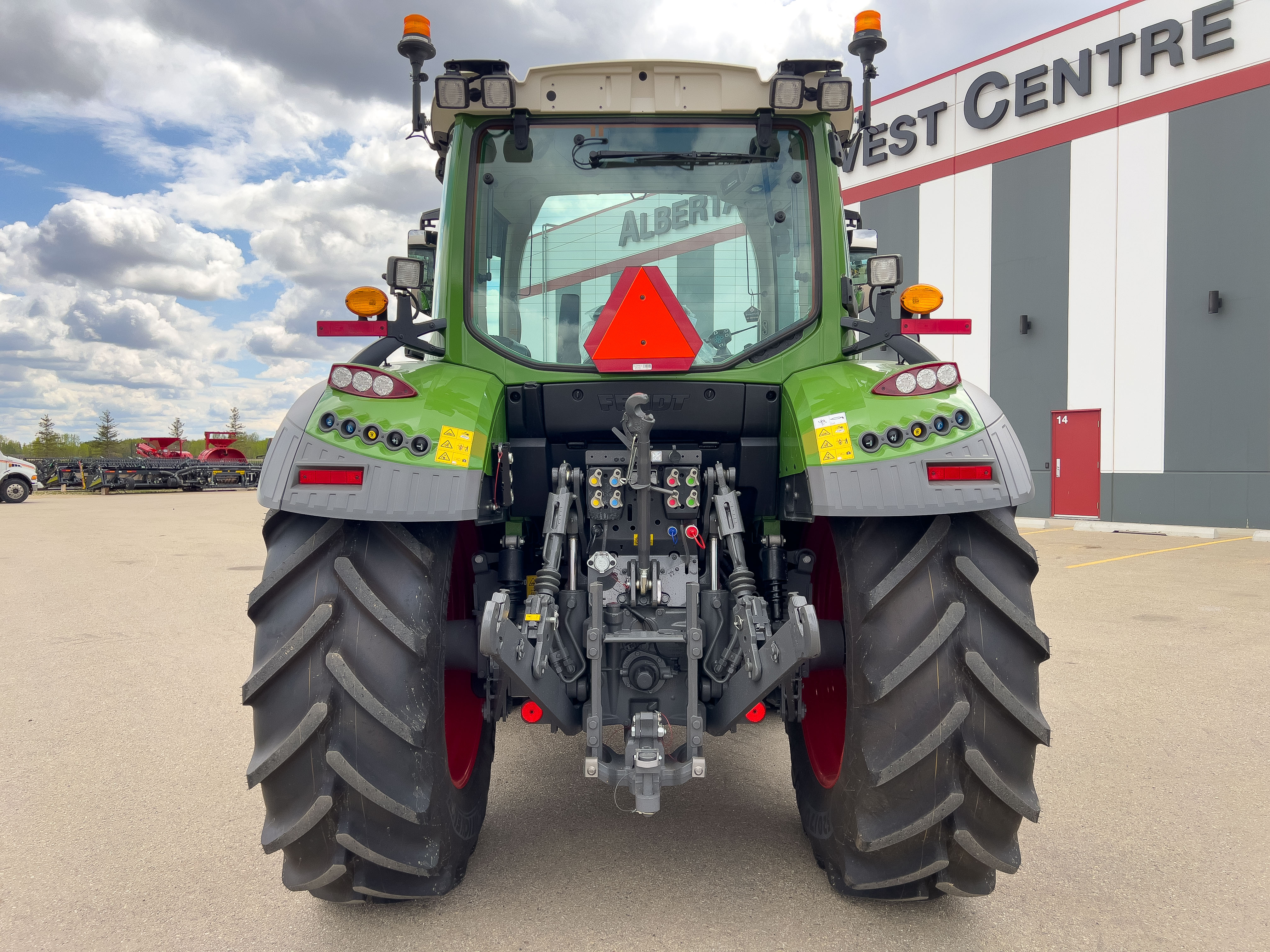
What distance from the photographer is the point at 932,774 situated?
2.26 meters

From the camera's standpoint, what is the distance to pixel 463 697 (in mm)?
2975

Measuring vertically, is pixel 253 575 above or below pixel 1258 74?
below

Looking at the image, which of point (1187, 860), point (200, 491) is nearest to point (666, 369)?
point (1187, 860)

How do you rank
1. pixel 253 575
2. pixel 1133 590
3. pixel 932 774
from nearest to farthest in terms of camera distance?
1. pixel 932 774
2. pixel 1133 590
3. pixel 253 575

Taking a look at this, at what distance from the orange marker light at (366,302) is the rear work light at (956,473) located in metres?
1.89

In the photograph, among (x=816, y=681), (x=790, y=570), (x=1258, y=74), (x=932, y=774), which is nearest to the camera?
(x=932, y=774)

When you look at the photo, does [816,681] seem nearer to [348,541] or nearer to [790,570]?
[790,570]

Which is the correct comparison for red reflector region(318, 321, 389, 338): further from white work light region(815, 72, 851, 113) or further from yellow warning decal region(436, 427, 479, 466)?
white work light region(815, 72, 851, 113)

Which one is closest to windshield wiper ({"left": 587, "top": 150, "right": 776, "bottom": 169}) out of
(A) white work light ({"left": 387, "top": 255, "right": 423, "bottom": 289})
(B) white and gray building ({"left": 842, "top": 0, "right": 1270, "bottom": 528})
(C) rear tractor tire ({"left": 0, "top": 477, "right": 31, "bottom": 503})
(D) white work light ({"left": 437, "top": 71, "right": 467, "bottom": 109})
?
(D) white work light ({"left": 437, "top": 71, "right": 467, "bottom": 109})

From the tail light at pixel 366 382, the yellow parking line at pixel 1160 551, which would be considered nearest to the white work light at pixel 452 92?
the tail light at pixel 366 382

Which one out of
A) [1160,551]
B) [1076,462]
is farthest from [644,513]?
[1076,462]

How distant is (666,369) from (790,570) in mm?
876

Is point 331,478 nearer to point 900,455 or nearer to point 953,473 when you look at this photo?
point 900,455

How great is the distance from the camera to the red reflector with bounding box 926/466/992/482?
230cm
